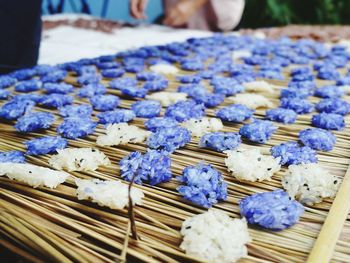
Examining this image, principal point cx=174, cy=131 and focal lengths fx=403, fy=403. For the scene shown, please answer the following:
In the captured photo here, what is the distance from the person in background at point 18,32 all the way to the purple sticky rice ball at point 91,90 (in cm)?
30

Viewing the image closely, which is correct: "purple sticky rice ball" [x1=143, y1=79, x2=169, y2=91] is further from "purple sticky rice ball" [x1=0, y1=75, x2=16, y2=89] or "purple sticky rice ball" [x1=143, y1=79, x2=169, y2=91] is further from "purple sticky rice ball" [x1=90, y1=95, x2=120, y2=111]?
"purple sticky rice ball" [x1=0, y1=75, x2=16, y2=89]

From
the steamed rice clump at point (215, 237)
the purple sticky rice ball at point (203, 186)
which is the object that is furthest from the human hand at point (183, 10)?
the steamed rice clump at point (215, 237)

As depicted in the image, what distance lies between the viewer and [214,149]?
0.82 m

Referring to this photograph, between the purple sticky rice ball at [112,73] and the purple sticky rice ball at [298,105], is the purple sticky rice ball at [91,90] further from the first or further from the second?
the purple sticky rice ball at [298,105]

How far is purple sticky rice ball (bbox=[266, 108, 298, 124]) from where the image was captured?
3.23 feet

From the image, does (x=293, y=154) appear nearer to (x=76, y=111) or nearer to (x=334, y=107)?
(x=334, y=107)

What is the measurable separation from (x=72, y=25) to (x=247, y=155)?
2317 mm

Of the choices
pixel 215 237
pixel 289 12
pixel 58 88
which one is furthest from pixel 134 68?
pixel 289 12

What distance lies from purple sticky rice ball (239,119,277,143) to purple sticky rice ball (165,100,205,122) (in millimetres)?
151

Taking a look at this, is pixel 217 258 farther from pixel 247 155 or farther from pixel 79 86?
pixel 79 86

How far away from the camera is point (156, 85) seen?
1.26 metres

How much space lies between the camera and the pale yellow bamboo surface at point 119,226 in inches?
20.8

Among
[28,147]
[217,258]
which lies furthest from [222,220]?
[28,147]

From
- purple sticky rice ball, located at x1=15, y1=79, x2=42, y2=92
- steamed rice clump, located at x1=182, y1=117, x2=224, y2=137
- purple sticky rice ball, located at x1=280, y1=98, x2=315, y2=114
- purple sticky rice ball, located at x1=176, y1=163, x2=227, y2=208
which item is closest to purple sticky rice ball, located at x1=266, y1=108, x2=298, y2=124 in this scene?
purple sticky rice ball, located at x1=280, y1=98, x2=315, y2=114
